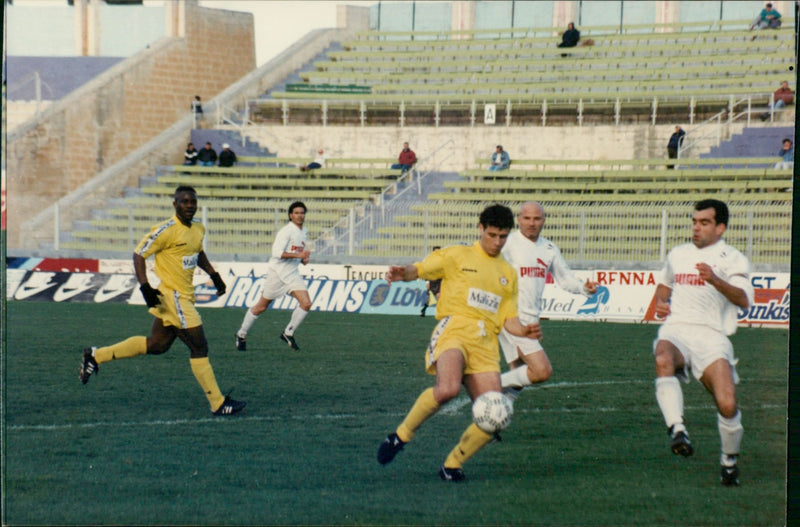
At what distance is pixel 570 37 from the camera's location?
25828mm

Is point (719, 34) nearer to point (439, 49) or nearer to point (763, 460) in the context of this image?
point (439, 49)

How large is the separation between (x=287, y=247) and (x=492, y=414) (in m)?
7.45

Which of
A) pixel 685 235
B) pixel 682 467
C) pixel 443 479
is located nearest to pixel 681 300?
pixel 682 467

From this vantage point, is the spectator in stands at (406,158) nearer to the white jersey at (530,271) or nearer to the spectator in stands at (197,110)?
the spectator in stands at (197,110)

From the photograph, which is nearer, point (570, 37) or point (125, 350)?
point (125, 350)

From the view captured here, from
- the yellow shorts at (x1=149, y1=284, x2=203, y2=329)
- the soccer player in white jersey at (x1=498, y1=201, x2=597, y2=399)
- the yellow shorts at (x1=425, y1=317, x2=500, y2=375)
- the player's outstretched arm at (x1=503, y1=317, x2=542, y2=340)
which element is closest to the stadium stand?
the soccer player in white jersey at (x1=498, y1=201, x2=597, y2=399)

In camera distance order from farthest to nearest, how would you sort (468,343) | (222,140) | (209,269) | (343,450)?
(222,140)
(209,269)
(343,450)
(468,343)

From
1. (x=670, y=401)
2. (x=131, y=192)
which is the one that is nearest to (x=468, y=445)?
(x=670, y=401)

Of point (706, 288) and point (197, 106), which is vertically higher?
point (197, 106)

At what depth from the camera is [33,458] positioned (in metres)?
6.40

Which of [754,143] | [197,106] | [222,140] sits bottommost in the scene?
[754,143]

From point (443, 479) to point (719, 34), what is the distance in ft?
70.8

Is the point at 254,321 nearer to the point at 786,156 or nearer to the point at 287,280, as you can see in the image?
the point at 287,280

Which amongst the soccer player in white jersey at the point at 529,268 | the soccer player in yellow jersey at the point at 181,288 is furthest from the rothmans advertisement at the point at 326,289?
the soccer player in yellow jersey at the point at 181,288
